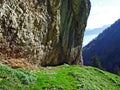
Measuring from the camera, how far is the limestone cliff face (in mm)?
34188

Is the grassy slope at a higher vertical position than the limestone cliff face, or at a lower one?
lower

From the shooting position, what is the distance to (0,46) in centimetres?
3281

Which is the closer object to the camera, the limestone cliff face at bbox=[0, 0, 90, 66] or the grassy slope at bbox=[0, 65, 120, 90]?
the grassy slope at bbox=[0, 65, 120, 90]

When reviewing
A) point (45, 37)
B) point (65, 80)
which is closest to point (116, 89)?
point (65, 80)

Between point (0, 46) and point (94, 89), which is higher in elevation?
point (0, 46)

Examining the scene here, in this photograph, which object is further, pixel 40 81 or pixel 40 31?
pixel 40 31

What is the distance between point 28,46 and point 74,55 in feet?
105

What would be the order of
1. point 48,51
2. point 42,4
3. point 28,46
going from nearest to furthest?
point 28,46, point 42,4, point 48,51

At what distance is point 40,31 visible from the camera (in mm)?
43312

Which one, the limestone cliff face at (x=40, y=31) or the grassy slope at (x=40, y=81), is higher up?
the limestone cliff face at (x=40, y=31)

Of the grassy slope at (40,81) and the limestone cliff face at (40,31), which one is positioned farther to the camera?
the limestone cliff face at (40,31)

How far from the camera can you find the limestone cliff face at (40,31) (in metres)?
34.2

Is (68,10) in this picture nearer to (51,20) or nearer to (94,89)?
(51,20)

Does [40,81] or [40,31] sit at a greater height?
[40,31]
